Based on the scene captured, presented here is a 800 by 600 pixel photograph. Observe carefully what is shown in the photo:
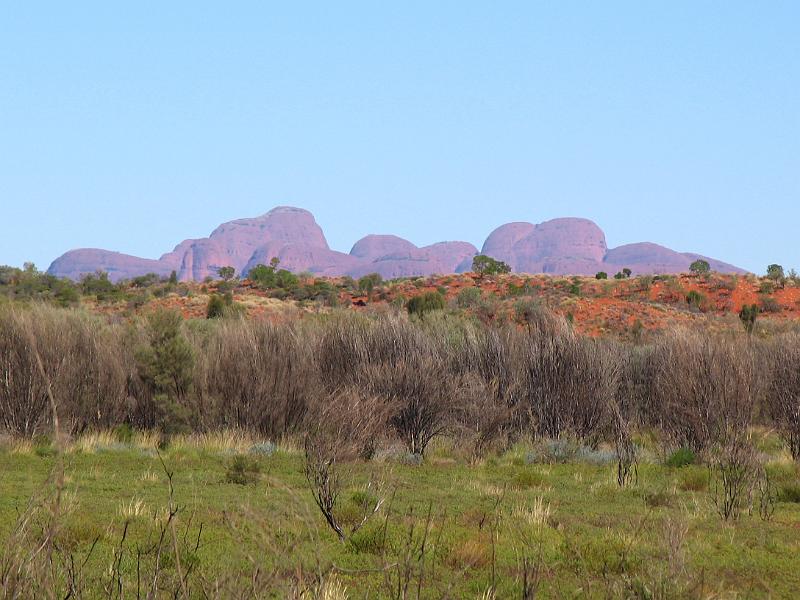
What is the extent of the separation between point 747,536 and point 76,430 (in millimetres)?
16098

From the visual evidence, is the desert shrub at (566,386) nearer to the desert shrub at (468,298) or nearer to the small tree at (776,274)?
the desert shrub at (468,298)

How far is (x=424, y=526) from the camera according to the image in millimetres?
10844

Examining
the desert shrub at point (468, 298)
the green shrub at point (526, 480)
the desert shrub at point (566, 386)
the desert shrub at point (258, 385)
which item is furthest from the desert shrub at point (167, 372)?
the desert shrub at point (468, 298)

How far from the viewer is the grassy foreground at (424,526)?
7.20m

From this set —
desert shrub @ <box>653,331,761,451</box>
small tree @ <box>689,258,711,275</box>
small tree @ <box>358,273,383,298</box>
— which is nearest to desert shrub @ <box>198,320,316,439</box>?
desert shrub @ <box>653,331,761,451</box>

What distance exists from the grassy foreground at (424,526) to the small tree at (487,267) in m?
46.8

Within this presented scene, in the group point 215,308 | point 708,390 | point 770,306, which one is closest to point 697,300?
point 770,306

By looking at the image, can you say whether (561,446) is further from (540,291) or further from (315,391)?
(540,291)

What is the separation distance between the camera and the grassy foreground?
7.20 metres

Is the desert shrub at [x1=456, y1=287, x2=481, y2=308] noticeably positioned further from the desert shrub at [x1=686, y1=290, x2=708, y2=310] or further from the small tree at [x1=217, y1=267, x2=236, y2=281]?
the small tree at [x1=217, y1=267, x2=236, y2=281]

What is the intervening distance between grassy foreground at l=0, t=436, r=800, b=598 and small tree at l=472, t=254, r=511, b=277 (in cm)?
4680

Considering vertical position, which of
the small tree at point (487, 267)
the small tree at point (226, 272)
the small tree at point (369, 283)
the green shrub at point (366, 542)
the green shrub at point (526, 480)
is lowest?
the green shrub at point (526, 480)

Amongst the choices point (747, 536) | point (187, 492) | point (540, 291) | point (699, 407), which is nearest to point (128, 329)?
point (187, 492)

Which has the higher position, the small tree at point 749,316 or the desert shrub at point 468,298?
the desert shrub at point 468,298
